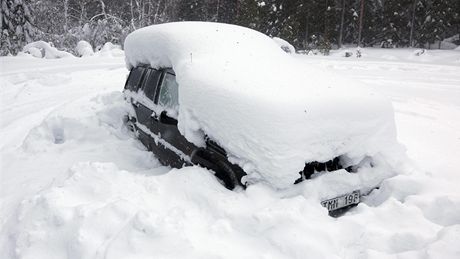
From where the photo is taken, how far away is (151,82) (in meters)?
5.13

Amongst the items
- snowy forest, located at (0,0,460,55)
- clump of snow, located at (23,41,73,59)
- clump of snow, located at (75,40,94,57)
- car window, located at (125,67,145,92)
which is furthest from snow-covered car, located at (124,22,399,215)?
snowy forest, located at (0,0,460,55)

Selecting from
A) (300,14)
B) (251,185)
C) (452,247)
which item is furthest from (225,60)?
(300,14)

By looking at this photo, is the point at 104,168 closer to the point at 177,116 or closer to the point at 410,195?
the point at 177,116

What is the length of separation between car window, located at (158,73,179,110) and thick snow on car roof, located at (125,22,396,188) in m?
0.20

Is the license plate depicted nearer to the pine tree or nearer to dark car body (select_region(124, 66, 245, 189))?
dark car body (select_region(124, 66, 245, 189))

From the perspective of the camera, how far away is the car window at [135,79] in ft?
18.5

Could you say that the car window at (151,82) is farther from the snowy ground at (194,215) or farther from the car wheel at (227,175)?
the car wheel at (227,175)

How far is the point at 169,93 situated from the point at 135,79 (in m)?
1.42

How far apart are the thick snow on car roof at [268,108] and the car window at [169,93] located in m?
0.20

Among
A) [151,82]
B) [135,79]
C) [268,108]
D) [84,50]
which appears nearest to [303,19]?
[84,50]

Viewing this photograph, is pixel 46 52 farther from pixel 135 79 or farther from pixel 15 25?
pixel 135 79

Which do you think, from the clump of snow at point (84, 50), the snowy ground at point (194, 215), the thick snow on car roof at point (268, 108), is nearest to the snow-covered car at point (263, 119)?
the thick snow on car roof at point (268, 108)

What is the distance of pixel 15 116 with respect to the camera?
7629 millimetres

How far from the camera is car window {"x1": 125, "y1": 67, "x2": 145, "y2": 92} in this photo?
5637 millimetres
